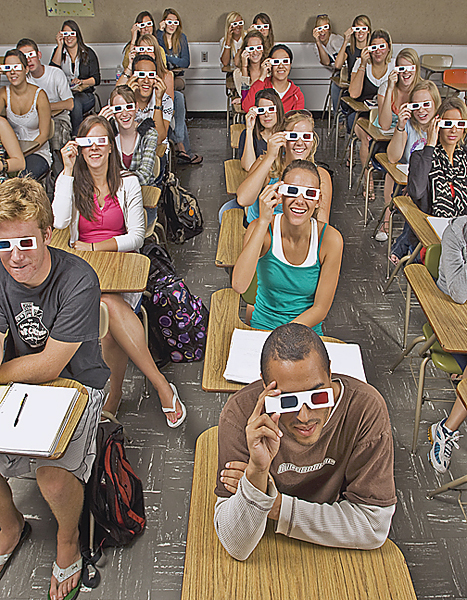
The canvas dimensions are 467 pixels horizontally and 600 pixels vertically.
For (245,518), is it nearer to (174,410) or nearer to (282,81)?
(174,410)

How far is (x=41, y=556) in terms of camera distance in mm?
1980

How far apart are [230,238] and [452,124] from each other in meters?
1.46

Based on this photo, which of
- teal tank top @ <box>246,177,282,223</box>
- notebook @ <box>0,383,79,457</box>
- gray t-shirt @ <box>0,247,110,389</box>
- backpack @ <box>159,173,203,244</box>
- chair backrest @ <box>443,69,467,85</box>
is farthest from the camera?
chair backrest @ <box>443,69,467,85</box>

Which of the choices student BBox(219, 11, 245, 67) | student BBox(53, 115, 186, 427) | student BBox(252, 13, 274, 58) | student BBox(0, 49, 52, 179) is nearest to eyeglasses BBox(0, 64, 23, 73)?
student BBox(0, 49, 52, 179)

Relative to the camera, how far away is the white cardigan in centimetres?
272

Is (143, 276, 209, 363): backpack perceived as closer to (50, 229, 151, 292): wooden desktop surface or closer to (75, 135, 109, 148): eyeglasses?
(50, 229, 151, 292): wooden desktop surface

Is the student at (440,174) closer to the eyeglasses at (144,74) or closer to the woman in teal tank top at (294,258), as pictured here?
the woman in teal tank top at (294,258)

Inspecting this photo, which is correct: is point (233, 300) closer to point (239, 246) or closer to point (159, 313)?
point (239, 246)

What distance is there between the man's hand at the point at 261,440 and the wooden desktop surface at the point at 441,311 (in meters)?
1.10

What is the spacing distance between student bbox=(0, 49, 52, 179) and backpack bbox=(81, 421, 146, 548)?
8.99 ft

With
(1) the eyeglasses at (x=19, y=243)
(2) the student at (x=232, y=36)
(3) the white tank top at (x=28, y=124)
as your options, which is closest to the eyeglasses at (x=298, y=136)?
(1) the eyeglasses at (x=19, y=243)

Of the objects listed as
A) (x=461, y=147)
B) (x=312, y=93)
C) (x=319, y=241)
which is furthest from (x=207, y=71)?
(x=319, y=241)

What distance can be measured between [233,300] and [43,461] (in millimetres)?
943

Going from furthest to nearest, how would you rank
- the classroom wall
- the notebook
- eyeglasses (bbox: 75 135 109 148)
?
1. the classroom wall
2. eyeglasses (bbox: 75 135 109 148)
3. the notebook
